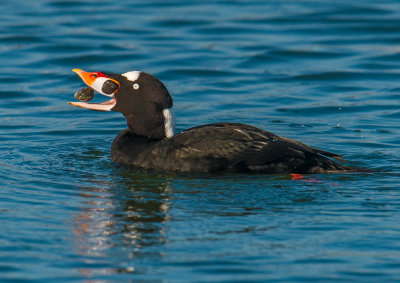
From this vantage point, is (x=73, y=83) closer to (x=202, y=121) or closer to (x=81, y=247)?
(x=202, y=121)

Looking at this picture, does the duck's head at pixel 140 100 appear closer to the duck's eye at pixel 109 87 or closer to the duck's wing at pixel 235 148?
the duck's eye at pixel 109 87

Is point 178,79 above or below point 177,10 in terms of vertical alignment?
below

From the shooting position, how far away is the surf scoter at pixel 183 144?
25.3ft

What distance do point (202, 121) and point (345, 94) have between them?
8.61 feet

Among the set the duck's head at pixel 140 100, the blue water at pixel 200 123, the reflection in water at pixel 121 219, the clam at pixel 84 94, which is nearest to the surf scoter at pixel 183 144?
the duck's head at pixel 140 100

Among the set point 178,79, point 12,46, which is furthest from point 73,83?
point 12,46

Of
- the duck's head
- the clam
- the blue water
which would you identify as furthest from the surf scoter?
the clam

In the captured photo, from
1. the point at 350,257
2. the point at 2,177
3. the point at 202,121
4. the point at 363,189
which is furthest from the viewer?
the point at 202,121

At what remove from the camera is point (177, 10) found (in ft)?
59.0

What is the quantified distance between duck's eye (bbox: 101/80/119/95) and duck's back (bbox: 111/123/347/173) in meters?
0.79

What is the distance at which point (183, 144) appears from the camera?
784 centimetres

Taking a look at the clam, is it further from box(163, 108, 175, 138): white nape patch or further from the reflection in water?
the reflection in water

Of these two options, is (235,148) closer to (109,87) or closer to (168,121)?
(168,121)

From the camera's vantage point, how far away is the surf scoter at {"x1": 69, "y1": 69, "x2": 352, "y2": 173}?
7.71m
